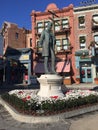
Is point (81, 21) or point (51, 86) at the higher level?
point (81, 21)

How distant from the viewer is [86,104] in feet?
39.9

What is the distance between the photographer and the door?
36.1 metres

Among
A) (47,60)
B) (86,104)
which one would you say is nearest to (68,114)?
(86,104)

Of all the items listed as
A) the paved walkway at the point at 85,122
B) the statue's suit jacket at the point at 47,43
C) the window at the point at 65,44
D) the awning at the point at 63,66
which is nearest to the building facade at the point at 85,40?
the awning at the point at 63,66

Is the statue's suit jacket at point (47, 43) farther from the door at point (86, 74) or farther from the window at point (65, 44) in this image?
the window at point (65, 44)

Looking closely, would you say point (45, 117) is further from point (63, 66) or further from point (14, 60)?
point (14, 60)

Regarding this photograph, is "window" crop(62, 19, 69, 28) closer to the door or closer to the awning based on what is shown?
the awning

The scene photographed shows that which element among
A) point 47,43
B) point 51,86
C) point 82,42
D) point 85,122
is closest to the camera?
point 85,122

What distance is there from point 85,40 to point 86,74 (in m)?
5.12

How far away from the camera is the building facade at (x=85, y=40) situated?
35594 millimetres

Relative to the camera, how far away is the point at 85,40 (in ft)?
119

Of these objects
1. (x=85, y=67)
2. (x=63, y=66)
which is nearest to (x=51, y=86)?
(x=63, y=66)

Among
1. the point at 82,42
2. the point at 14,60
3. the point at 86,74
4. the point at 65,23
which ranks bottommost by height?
the point at 86,74

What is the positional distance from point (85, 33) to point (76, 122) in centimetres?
2807
